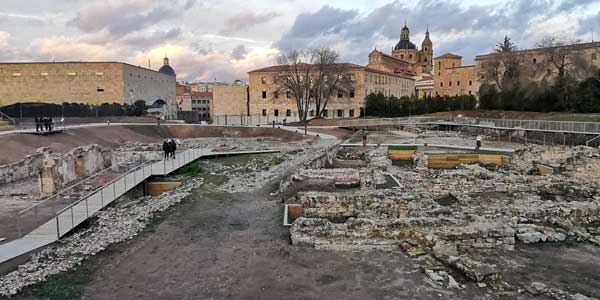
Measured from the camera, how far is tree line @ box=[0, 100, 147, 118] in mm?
50344

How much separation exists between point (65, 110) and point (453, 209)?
50098 millimetres

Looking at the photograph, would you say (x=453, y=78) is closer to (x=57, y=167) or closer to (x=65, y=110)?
(x=65, y=110)

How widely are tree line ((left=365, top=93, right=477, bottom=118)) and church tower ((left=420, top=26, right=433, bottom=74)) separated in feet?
195

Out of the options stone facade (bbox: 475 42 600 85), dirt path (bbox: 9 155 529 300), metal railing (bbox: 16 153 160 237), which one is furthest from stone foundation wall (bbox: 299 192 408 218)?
stone facade (bbox: 475 42 600 85)

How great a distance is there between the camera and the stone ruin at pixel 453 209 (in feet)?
42.0

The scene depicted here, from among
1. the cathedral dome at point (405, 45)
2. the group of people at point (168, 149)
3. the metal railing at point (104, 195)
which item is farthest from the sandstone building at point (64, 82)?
the cathedral dome at point (405, 45)

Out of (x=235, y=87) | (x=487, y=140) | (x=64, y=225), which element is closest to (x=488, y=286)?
(x=64, y=225)

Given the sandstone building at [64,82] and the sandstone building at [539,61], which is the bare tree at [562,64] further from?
the sandstone building at [64,82]

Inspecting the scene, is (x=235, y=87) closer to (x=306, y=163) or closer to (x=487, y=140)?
(x=487, y=140)

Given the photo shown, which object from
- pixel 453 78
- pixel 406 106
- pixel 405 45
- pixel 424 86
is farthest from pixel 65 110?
pixel 405 45

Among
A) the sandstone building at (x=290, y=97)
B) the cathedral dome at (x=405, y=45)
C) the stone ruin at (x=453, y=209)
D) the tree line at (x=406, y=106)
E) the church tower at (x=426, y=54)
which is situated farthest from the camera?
the church tower at (x=426, y=54)

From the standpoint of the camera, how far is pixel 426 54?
129125 mm

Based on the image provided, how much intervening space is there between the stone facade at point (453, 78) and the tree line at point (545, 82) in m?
27.9

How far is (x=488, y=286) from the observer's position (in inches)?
398
